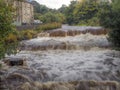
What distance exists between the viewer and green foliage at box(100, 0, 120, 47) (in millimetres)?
15422

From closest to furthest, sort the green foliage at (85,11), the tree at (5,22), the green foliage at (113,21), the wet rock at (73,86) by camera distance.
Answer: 1. the tree at (5,22)
2. the wet rock at (73,86)
3. the green foliage at (113,21)
4. the green foliage at (85,11)

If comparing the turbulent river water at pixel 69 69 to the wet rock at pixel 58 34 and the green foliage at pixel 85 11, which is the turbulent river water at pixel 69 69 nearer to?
the wet rock at pixel 58 34

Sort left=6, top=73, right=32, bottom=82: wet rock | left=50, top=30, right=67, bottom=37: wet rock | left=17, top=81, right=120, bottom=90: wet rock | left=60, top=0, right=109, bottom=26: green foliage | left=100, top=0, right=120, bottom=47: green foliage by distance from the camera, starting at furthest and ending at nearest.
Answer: left=60, top=0, right=109, bottom=26: green foliage
left=50, top=30, right=67, bottom=37: wet rock
left=100, top=0, right=120, bottom=47: green foliage
left=6, top=73, right=32, bottom=82: wet rock
left=17, top=81, right=120, bottom=90: wet rock

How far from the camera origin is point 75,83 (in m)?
10.3

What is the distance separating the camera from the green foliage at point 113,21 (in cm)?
1542

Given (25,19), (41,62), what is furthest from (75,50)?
(25,19)

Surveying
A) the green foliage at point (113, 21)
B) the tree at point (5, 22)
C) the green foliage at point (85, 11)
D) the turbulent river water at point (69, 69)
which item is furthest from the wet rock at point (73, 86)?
the green foliage at point (85, 11)

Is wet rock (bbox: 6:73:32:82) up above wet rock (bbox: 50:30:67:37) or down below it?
below

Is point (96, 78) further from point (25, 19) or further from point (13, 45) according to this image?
point (25, 19)

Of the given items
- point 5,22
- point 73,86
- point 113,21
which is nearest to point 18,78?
point 73,86

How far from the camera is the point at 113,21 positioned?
51.3 ft

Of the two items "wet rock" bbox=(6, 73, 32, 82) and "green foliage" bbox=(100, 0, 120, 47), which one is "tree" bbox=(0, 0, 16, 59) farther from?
"green foliage" bbox=(100, 0, 120, 47)

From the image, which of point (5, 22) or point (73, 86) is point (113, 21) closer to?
point (73, 86)

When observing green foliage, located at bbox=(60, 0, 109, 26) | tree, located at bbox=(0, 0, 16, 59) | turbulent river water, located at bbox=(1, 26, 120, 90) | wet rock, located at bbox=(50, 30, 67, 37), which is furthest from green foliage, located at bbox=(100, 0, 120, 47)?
green foliage, located at bbox=(60, 0, 109, 26)
